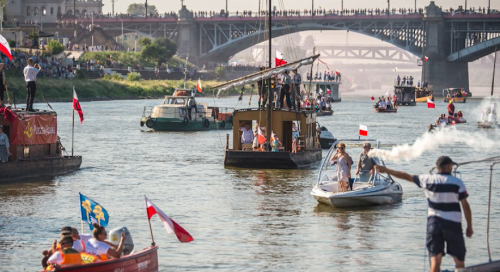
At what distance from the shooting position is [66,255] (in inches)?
722

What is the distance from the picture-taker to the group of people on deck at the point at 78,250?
18328 mm

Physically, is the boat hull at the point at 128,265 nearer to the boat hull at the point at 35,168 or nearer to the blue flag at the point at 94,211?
the blue flag at the point at 94,211

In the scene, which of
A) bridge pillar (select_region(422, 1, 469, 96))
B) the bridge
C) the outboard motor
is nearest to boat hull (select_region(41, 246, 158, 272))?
the outboard motor

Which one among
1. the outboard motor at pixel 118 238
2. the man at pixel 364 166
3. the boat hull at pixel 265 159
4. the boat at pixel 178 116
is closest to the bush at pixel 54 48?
the boat at pixel 178 116

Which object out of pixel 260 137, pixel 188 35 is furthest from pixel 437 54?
pixel 260 137

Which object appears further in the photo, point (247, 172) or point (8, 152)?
point (247, 172)

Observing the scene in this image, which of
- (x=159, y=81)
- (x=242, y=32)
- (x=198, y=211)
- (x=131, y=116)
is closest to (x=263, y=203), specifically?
(x=198, y=211)

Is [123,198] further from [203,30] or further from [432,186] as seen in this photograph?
[203,30]

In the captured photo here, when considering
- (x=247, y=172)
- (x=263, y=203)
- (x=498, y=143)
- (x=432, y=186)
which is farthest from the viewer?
(x=498, y=143)

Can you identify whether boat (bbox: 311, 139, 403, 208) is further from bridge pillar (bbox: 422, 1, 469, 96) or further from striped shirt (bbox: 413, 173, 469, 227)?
bridge pillar (bbox: 422, 1, 469, 96)

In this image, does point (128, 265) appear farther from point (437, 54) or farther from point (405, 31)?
point (405, 31)

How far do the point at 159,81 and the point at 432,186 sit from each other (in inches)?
4955

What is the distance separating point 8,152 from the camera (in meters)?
36.0

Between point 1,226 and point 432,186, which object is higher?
point 432,186
